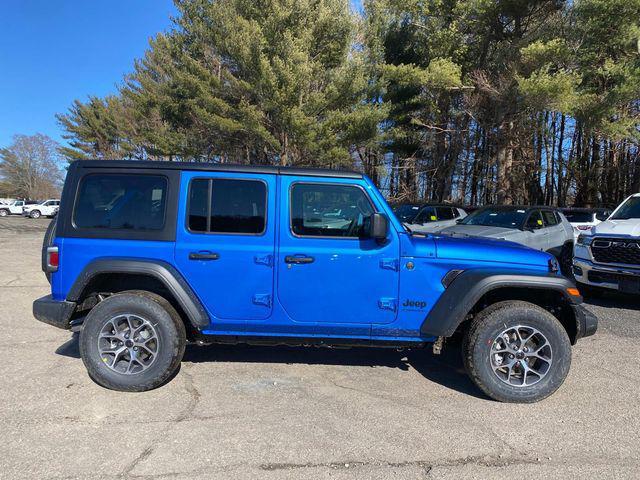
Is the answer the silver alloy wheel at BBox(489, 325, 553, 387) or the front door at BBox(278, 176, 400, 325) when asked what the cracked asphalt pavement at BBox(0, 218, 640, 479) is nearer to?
the silver alloy wheel at BBox(489, 325, 553, 387)

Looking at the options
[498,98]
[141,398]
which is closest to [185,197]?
[141,398]

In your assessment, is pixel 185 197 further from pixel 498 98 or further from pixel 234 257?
pixel 498 98

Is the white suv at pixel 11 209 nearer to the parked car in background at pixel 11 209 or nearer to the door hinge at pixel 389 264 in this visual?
the parked car in background at pixel 11 209

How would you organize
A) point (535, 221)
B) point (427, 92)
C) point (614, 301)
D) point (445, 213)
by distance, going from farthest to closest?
point (427, 92)
point (445, 213)
point (535, 221)
point (614, 301)

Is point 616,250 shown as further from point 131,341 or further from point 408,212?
point 408,212

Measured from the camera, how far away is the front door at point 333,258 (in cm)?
382

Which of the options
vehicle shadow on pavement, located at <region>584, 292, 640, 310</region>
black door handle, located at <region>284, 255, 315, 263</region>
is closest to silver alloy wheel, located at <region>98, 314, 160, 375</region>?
black door handle, located at <region>284, 255, 315, 263</region>

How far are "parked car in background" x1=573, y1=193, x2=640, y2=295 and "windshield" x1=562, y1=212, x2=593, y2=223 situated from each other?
4628 millimetres

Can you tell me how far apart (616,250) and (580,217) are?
613cm

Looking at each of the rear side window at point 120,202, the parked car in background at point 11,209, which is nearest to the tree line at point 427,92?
the rear side window at point 120,202

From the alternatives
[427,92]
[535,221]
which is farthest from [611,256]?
[427,92]

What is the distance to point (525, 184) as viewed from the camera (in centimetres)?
2325

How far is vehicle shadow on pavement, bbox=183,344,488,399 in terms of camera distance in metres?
4.55

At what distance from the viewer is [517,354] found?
3797 millimetres
